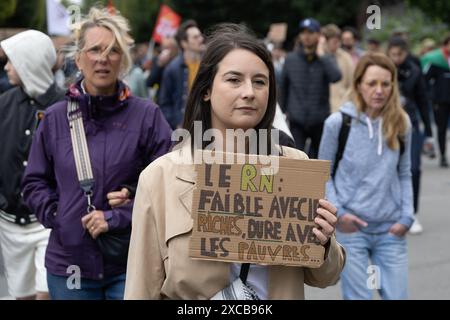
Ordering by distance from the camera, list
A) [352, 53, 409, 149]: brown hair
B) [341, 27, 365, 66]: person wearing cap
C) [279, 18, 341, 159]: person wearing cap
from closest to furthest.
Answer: [352, 53, 409, 149]: brown hair → [279, 18, 341, 159]: person wearing cap → [341, 27, 365, 66]: person wearing cap

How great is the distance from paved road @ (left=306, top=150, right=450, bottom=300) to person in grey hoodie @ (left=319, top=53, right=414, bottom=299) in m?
1.72

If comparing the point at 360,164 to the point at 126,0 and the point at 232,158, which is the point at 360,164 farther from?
the point at 126,0

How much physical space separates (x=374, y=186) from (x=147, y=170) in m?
2.67

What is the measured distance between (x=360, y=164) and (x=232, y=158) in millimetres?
2715

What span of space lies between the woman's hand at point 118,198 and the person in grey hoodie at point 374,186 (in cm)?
167

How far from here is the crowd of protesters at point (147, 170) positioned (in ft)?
9.66

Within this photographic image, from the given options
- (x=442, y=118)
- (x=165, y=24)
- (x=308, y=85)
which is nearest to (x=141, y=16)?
(x=165, y=24)

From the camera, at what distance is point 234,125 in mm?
2998

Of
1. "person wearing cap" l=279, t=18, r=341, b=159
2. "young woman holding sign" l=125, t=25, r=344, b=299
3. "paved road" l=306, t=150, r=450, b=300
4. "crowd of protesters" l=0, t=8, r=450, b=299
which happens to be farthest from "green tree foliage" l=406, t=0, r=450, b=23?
"young woman holding sign" l=125, t=25, r=344, b=299

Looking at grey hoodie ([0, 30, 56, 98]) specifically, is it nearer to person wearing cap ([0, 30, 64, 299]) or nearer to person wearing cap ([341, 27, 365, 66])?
person wearing cap ([0, 30, 64, 299])

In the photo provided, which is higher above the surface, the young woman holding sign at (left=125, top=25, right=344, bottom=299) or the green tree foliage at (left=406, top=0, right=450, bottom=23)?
the green tree foliage at (left=406, top=0, right=450, bottom=23)

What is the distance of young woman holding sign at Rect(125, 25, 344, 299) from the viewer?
9.39 ft

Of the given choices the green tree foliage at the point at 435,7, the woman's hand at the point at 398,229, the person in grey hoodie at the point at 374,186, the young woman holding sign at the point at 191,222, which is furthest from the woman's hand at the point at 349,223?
the green tree foliage at the point at 435,7

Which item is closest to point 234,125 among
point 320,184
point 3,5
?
point 320,184
